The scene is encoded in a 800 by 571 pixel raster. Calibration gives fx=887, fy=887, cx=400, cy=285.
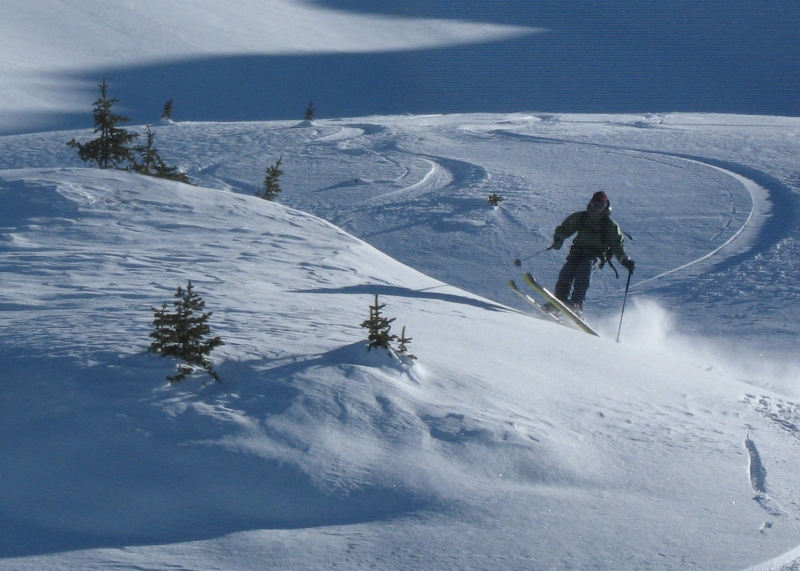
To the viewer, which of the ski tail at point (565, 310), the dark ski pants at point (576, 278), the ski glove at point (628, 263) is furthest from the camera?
the dark ski pants at point (576, 278)

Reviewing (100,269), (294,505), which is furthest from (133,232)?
(294,505)

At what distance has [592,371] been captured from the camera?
4.94 meters

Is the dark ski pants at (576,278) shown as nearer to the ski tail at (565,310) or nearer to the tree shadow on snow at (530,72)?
the ski tail at (565,310)

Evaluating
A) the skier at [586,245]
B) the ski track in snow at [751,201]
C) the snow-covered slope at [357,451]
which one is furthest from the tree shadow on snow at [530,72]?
the snow-covered slope at [357,451]

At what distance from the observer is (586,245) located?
8227 millimetres

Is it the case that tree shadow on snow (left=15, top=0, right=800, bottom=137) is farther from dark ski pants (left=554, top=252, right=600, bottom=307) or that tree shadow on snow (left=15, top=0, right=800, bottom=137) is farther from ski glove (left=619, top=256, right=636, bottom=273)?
ski glove (left=619, top=256, right=636, bottom=273)

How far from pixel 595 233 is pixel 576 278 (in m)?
0.46

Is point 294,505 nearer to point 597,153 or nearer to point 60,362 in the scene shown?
point 60,362

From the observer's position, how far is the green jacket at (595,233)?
8055 mm

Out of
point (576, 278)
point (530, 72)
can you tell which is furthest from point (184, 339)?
point (530, 72)

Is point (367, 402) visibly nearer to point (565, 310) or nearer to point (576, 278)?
point (565, 310)

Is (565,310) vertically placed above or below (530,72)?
below

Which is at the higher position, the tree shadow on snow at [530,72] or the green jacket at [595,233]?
the tree shadow on snow at [530,72]

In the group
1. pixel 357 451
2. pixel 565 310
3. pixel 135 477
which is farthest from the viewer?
pixel 565 310
